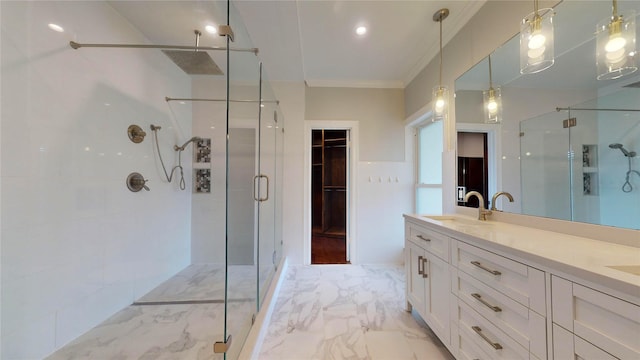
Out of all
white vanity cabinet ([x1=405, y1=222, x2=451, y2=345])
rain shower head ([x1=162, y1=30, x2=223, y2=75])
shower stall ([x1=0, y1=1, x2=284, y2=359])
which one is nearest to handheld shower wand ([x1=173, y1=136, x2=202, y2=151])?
shower stall ([x1=0, y1=1, x2=284, y2=359])

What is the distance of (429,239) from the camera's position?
154 centimetres

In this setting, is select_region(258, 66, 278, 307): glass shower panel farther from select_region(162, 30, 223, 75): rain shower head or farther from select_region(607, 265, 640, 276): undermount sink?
select_region(607, 265, 640, 276): undermount sink

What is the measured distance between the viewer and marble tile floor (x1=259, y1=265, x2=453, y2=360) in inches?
57.4

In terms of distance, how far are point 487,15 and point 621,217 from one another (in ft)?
5.22

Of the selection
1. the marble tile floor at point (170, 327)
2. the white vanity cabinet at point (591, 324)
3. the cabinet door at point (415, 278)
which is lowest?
the marble tile floor at point (170, 327)

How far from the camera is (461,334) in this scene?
1193 mm

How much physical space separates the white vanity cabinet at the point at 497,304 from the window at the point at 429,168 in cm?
174

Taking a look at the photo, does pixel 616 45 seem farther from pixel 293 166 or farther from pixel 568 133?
pixel 293 166

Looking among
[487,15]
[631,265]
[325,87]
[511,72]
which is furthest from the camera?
[325,87]

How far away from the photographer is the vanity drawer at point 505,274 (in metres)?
0.80

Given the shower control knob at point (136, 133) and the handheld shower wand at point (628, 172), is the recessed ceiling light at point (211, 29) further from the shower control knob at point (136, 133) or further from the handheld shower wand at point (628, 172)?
the handheld shower wand at point (628, 172)

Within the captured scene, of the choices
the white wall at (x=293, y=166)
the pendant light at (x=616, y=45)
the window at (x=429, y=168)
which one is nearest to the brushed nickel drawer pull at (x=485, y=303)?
the pendant light at (x=616, y=45)

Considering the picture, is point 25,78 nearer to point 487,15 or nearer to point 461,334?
point 461,334

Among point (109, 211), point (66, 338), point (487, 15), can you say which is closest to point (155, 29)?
point (109, 211)
